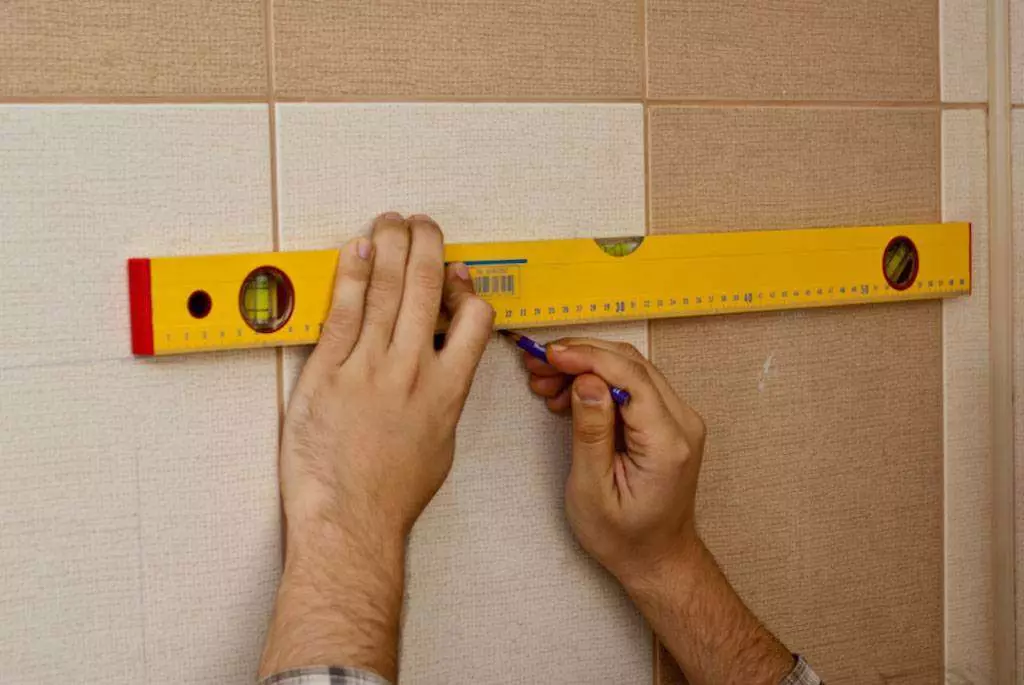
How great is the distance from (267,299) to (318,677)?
1.23 ft

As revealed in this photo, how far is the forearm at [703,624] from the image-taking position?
147cm

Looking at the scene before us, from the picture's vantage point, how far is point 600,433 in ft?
4.63

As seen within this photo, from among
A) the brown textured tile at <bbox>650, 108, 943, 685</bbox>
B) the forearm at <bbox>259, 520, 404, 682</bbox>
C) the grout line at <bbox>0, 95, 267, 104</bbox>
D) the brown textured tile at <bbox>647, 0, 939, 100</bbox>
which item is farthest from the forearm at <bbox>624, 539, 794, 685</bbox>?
the grout line at <bbox>0, 95, 267, 104</bbox>

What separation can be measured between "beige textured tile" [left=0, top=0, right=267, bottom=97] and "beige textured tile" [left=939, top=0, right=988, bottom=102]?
913 mm

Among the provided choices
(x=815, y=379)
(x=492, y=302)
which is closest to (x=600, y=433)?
(x=492, y=302)

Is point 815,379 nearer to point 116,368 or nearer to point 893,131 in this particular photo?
point 893,131

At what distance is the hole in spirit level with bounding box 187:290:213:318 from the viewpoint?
1264mm

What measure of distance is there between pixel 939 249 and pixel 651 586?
593 mm

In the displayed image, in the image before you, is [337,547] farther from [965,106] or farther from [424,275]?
[965,106]

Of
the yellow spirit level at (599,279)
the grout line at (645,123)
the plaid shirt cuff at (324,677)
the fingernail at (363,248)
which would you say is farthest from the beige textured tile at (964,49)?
the plaid shirt cuff at (324,677)

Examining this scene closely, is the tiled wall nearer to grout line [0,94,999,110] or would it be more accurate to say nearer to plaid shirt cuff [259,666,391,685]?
grout line [0,94,999,110]

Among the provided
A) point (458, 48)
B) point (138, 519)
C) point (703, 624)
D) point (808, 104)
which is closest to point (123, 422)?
point (138, 519)

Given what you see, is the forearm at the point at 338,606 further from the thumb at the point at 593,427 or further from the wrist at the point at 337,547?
the thumb at the point at 593,427

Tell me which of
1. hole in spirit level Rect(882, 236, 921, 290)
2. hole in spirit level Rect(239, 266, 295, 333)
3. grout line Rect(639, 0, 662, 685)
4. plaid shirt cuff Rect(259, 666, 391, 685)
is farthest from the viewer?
hole in spirit level Rect(882, 236, 921, 290)
